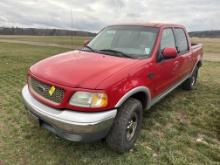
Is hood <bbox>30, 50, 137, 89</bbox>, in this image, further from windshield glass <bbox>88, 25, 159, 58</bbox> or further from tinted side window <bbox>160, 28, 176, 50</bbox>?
tinted side window <bbox>160, 28, 176, 50</bbox>

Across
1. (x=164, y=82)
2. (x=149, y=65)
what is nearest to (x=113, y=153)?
(x=149, y=65)

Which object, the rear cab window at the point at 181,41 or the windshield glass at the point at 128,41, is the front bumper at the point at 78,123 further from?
the rear cab window at the point at 181,41

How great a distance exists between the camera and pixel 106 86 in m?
2.47

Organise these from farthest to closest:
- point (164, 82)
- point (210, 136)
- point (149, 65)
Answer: point (164, 82) < point (210, 136) < point (149, 65)

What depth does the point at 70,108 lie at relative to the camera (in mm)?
2484

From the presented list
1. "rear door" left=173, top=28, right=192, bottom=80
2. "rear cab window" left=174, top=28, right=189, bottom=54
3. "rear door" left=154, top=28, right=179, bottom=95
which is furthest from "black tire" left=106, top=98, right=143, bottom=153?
"rear cab window" left=174, top=28, right=189, bottom=54

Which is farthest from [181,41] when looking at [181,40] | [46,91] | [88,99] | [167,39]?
[46,91]

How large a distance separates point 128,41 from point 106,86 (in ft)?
5.12

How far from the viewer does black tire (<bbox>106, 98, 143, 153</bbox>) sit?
2729mm

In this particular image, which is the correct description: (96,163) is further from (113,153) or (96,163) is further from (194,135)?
(194,135)

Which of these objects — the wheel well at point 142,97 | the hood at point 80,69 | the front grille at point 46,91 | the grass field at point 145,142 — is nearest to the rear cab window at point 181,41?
the grass field at point 145,142

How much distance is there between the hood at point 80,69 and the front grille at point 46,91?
0.32 feet

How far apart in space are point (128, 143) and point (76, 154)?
772 millimetres

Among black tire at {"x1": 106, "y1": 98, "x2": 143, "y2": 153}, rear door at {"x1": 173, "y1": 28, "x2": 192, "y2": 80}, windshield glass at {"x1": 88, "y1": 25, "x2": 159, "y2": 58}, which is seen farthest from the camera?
rear door at {"x1": 173, "y1": 28, "x2": 192, "y2": 80}
